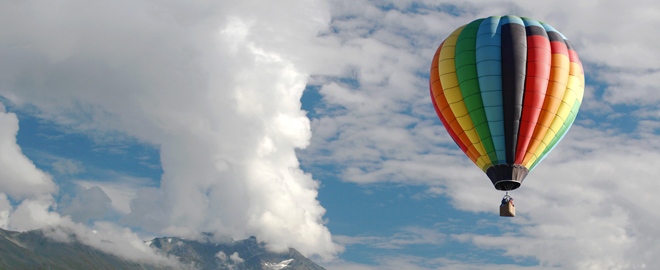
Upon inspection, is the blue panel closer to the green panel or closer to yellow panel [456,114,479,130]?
the green panel

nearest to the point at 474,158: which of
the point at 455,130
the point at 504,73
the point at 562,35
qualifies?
the point at 455,130

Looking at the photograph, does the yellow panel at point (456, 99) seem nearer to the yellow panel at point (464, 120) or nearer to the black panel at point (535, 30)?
the yellow panel at point (464, 120)

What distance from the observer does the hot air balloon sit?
75.5 meters

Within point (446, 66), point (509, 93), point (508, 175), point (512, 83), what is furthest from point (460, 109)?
point (508, 175)

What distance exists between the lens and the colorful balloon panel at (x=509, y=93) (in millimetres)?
75500

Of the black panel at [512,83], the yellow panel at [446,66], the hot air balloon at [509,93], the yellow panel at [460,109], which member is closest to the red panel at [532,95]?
the hot air balloon at [509,93]

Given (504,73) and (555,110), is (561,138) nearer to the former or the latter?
(555,110)

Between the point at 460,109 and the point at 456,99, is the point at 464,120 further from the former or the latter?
the point at 456,99

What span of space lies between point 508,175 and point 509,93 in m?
9.03

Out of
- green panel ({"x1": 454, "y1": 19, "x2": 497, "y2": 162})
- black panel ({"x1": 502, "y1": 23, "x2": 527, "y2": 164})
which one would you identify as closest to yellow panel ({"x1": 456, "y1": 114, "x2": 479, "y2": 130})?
green panel ({"x1": 454, "y1": 19, "x2": 497, "y2": 162})

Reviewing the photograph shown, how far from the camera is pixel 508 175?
243ft

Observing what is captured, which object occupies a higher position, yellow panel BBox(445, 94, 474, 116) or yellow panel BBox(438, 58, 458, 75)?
yellow panel BBox(438, 58, 458, 75)

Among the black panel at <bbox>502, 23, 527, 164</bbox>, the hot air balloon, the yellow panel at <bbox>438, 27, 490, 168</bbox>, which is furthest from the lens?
the yellow panel at <bbox>438, 27, 490, 168</bbox>

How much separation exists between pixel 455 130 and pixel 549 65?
12.7m
